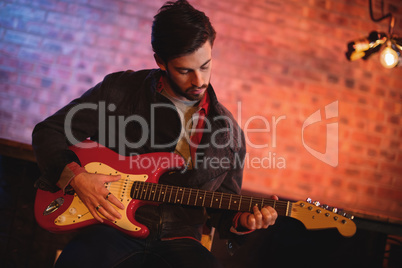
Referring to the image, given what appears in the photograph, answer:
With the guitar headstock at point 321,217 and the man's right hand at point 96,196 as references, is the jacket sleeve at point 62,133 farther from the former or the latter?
the guitar headstock at point 321,217

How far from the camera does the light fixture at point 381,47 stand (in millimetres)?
2676

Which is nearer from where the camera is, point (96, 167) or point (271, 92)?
point (96, 167)

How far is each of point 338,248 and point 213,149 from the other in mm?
1271

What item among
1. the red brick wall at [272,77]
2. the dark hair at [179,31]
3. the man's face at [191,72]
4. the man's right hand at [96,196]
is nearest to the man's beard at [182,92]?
the man's face at [191,72]

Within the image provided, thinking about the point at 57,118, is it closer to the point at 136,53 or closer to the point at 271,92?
the point at 136,53

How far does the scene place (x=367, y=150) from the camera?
3.08 m

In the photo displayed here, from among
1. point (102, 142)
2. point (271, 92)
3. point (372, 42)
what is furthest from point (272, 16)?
point (102, 142)

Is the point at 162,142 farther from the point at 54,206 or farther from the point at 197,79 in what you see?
the point at 54,206

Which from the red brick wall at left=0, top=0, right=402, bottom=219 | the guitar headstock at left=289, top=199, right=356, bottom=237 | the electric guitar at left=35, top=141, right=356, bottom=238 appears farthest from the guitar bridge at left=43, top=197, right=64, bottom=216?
the red brick wall at left=0, top=0, right=402, bottom=219

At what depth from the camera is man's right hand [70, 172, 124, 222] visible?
1.71 meters

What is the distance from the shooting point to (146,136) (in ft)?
6.56

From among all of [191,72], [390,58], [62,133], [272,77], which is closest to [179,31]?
[191,72]

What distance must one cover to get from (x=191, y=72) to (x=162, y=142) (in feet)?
1.52

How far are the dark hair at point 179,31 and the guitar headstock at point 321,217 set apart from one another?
1017 millimetres
